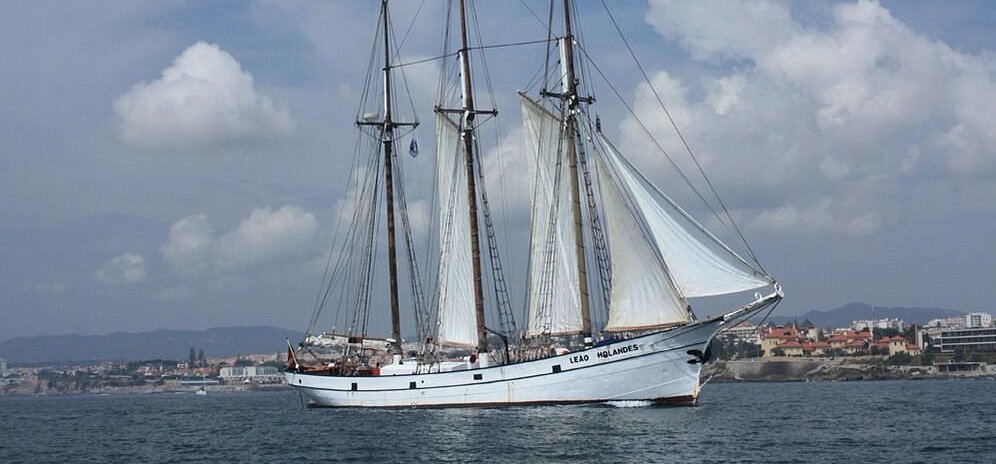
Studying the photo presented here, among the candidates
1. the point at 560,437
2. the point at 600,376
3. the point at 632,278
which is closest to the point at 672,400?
the point at 600,376

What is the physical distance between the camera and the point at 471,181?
233 feet

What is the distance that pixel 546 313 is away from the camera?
6606cm

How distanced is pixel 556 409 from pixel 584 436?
11815 millimetres

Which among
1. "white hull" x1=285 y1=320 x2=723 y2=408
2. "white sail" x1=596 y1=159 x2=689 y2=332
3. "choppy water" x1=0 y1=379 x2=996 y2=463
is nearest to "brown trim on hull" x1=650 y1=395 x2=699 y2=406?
"white hull" x1=285 y1=320 x2=723 y2=408

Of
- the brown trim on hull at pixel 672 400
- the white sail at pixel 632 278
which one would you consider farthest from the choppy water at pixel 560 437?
the white sail at pixel 632 278

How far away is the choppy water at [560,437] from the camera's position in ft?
150

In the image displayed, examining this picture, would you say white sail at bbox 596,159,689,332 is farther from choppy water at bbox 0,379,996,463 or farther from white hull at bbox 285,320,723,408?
choppy water at bbox 0,379,996,463

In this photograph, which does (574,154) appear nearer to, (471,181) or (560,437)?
(471,181)

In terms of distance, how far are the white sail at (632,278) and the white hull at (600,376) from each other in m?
1.21

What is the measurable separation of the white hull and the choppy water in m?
0.77

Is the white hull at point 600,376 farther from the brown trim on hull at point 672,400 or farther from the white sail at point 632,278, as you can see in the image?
the white sail at point 632,278

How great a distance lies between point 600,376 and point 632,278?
5520 millimetres

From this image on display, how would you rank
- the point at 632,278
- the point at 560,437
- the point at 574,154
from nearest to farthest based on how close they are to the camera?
the point at 560,437
the point at 632,278
the point at 574,154

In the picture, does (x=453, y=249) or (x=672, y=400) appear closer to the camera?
(x=672, y=400)
